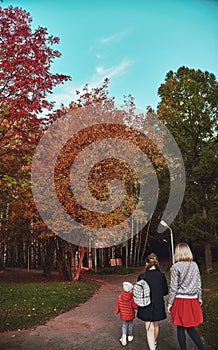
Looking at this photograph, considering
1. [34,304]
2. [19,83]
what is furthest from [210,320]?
[19,83]

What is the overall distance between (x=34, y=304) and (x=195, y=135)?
13336 mm

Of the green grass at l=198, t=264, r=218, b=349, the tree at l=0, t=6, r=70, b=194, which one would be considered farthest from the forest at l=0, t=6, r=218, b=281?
the green grass at l=198, t=264, r=218, b=349

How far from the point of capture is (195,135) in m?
19.5

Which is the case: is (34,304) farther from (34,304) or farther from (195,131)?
(195,131)

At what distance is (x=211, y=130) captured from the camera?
19234 mm

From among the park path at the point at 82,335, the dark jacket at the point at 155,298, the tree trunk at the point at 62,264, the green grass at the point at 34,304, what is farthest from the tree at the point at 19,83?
the tree trunk at the point at 62,264

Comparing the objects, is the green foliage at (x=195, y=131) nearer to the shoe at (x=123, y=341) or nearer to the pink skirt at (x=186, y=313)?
the shoe at (x=123, y=341)

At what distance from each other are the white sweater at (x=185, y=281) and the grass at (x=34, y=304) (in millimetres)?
3810

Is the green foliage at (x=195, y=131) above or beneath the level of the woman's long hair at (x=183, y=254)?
above

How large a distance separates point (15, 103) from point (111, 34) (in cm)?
376

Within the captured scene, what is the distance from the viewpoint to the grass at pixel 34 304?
7.71 metres

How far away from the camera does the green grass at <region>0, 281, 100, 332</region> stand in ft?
25.3

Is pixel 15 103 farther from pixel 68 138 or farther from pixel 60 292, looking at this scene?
pixel 60 292

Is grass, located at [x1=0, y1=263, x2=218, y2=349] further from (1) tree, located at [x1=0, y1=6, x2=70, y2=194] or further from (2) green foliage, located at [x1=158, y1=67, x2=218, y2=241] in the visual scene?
(2) green foliage, located at [x1=158, y1=67, x2=218, y2=241]
